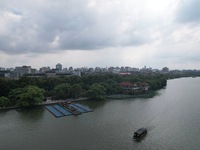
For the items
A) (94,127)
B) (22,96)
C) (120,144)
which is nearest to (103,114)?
(94,127)

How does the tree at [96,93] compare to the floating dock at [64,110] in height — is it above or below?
above

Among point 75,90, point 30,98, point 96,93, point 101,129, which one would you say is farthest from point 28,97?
point 101,129

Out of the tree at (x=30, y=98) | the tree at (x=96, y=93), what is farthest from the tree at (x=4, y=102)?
the tree at (x=96, y=93)

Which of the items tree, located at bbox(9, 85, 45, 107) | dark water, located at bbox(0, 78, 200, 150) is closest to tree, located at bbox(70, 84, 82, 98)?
tree, located at bbox(9, 85, 45, 107)

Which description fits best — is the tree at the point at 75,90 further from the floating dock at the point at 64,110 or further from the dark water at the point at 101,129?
the dark water at the point at 101,129

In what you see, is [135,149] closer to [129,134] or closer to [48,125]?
[129,134]

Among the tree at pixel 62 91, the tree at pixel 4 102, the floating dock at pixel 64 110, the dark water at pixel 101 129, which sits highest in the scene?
the tree at pixel 62 91

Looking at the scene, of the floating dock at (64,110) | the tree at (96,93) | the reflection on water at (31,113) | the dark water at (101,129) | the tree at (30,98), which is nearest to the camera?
the dark water at (101,129)

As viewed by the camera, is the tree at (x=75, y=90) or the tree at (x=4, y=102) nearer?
the tree at (x=4, y=102)
